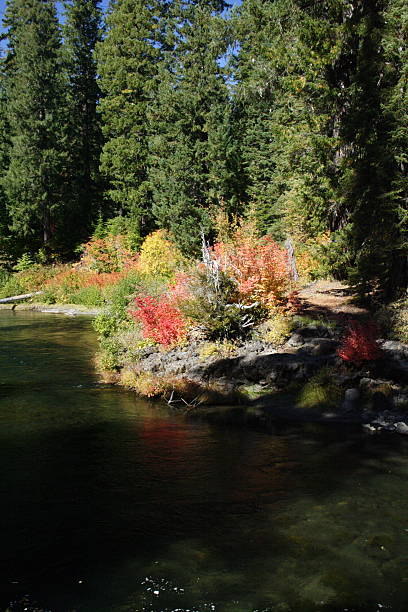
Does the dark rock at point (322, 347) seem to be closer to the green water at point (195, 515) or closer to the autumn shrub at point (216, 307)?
the autumn shrub at point (216, 307)

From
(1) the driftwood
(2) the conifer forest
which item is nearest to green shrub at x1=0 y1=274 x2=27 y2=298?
(1) the driftwood

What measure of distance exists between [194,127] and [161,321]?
60.4ft

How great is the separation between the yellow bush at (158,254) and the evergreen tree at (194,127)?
0.73 metres

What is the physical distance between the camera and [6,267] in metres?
36.2

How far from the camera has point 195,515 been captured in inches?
254

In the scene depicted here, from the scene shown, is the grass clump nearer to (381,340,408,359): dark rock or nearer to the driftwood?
(381,340,408,359): dark rock

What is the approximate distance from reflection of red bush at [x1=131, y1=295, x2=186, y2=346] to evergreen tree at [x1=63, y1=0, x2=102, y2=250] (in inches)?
992

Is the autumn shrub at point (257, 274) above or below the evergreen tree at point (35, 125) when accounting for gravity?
below

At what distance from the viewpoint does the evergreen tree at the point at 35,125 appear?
3475 cm

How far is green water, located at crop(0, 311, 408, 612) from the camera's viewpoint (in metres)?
4.98

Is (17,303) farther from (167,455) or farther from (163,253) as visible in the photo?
(167,455)

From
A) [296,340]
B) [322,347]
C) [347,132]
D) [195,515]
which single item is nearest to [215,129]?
[347,132]

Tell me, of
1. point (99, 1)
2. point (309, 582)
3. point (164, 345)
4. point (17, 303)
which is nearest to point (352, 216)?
point (164, 345)

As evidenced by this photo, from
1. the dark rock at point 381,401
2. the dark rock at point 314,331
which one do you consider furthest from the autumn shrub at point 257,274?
the dark rock at point 381,401
